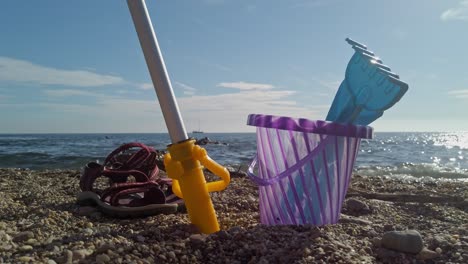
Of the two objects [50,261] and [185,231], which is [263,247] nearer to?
[185,231]

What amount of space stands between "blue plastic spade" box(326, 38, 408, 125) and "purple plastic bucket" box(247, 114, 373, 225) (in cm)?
21

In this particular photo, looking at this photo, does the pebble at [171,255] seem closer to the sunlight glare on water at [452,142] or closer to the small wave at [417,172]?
the small wave at [417,172]

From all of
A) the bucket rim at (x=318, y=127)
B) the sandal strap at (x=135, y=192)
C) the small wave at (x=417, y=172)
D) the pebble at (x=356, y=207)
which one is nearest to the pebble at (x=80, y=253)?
the sandal strap at (x=135, y=192)

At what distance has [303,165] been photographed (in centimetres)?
169

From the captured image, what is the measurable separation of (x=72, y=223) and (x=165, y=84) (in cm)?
91

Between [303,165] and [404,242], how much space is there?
559 millimetres

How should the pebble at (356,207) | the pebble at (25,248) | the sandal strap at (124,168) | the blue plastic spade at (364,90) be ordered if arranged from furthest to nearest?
the pebble at (356,207) → the sandal strap at (124,168) → the blue plastic spade at (364,90) → the pebble at (25,248)

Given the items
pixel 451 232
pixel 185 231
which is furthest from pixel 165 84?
pixel 451 232

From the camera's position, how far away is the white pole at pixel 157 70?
165 centimetres

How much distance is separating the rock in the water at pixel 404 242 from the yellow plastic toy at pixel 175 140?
2.62 feet

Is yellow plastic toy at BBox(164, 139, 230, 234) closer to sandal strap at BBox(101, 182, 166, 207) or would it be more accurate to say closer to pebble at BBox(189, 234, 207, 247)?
pebble at BBox(189, 234, 207, 247)

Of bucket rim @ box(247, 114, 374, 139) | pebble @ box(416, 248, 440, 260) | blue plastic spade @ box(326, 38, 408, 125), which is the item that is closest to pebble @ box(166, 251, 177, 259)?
bucket rim @ box(247, 114, 374, 139)

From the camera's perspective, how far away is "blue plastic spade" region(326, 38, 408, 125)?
1755 millimetres

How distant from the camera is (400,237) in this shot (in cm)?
164
